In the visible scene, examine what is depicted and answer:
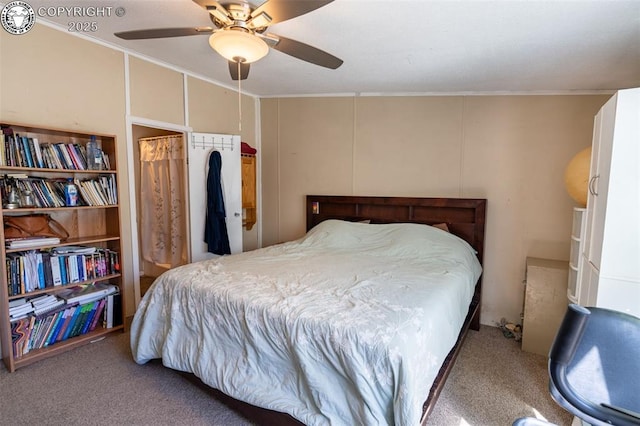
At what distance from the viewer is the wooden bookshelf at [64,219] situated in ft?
7.48

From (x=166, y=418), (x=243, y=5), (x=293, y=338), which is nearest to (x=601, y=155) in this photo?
(x=293, y=338)

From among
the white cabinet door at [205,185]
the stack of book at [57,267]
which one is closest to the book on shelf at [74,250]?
the stack of book at [57,267]

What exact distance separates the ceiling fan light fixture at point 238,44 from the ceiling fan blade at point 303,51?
0.36ft

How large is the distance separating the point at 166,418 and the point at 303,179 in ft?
9.42

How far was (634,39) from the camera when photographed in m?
2.20

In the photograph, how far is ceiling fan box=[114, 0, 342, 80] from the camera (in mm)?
Result: 1620

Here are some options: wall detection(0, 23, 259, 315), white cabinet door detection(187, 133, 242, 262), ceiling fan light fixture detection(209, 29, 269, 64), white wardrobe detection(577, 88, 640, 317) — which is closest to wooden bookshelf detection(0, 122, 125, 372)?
wall detection(0, 23, 259, 315)

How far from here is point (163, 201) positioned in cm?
436

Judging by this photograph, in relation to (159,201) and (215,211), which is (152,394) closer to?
(215,211)

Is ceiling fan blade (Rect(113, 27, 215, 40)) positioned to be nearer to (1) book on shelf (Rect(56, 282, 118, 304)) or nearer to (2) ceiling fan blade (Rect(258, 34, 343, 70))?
(2) ceiling fan blade (Rect(258, 34, 343, 70))

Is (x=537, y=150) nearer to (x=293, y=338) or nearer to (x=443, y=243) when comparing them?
(x=443, y=243)

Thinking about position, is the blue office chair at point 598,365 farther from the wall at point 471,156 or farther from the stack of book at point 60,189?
the stack of book at point 60,189

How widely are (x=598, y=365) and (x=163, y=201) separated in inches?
177

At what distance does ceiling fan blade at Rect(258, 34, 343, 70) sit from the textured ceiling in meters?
0.24
